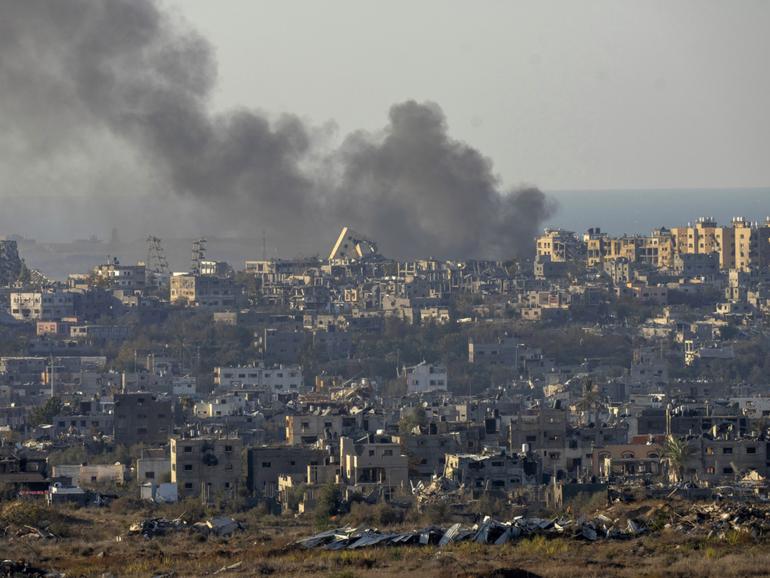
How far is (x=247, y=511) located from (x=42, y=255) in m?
91.9

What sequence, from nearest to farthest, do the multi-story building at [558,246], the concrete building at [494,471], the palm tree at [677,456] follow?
the concrete building at [494,471]
the palm tree at [677,456]
the multi-story building at [558,246]

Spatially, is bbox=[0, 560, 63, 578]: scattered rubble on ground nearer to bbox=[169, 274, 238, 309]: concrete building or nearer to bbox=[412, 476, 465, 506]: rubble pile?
bbox=[412, 476, 465, 506]: rubble pile

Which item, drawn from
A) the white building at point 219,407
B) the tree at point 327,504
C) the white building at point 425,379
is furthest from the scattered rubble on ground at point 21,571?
the white building at point 425,379

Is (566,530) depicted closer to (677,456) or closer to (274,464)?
(677,456)

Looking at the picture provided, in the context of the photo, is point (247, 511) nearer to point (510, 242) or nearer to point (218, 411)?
point (218, 411)

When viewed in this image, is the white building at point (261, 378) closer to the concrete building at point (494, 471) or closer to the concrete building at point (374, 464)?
the concrete building at point (374, 464)

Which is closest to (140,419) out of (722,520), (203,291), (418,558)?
(722,520)

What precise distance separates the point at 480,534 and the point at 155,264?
268ft

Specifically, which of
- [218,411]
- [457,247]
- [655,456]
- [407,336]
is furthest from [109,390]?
[457,247]

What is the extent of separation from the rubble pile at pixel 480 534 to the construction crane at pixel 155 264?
6626 centimetres

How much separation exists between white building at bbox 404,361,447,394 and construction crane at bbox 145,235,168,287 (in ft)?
89.7

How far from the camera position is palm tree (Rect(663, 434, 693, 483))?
146 feet

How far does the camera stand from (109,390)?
6731 cm

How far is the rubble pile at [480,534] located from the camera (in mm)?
31156
